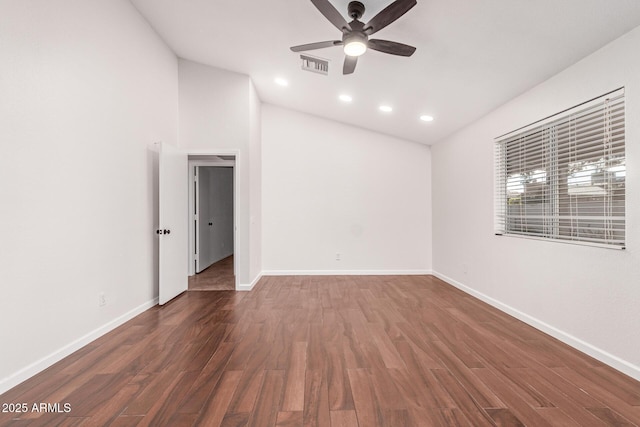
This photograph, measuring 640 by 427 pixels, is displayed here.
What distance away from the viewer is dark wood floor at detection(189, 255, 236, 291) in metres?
4.50

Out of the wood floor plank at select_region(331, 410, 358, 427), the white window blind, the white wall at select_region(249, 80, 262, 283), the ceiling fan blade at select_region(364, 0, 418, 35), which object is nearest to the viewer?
the wood floor plank at select_region(331, 410, 358, 427)

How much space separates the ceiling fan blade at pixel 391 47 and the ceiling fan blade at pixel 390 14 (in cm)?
10

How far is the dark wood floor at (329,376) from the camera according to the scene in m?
1.61

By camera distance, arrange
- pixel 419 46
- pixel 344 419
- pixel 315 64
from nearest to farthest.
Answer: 1. pixel 344 419
2. pixel 419 46
3. pixel 315 64

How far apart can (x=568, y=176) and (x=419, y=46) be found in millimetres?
1838

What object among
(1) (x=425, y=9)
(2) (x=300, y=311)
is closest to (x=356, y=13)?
(1) (x=425, y=9)

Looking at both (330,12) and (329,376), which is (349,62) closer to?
(330,12)

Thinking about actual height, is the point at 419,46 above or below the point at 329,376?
above

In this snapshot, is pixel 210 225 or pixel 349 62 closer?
pixel 349 62

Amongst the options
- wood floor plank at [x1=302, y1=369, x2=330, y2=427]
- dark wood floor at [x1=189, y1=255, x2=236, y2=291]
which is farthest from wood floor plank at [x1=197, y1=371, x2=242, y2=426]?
dark wood floor at [x1=189, y1=255, x2=236, y2=291]

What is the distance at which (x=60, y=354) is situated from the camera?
7.34ft

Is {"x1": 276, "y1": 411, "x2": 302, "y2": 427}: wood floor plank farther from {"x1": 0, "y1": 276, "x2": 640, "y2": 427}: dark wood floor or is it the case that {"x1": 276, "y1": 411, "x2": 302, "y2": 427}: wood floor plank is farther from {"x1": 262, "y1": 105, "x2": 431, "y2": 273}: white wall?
{"x1": 262, "y1": 105, "x2": 431, "y2": 273}: white wall

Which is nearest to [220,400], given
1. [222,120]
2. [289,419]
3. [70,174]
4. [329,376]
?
[289,419]

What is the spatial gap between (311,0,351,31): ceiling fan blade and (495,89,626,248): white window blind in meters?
2.14
